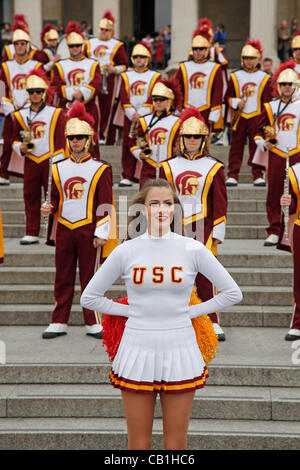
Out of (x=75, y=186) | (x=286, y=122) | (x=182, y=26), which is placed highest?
(x=182, y=26)

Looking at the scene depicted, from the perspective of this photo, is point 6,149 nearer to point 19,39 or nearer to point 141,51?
point 19,39

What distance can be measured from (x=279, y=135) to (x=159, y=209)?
19.2ft

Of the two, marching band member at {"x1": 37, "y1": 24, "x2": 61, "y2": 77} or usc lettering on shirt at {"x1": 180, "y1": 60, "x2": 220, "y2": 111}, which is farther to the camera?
marching band member at {"x1": 37, "y1": 24, "x2": 61, "y2": 77}

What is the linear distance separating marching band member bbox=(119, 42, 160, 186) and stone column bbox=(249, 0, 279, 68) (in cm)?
1284

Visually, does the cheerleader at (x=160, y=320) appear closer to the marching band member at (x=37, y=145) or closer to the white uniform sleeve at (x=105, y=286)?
the white uniform sleeve at (x=105, y=286)

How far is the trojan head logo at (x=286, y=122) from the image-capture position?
10.6 metres

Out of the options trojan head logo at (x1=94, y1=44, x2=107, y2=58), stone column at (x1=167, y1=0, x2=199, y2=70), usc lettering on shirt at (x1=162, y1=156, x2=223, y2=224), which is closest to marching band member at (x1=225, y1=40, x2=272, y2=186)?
trojan head logo at (x1=94, y1=44, x2=107, y2=58)

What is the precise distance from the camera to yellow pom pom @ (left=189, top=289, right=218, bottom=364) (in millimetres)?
5312

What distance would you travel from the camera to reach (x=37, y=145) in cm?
1104

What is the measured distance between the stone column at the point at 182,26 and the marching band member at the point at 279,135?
16.0m

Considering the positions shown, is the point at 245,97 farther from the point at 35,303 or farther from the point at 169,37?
the point at 169,37

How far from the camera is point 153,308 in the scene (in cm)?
500

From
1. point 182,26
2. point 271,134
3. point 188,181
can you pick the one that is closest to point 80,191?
point 188,181

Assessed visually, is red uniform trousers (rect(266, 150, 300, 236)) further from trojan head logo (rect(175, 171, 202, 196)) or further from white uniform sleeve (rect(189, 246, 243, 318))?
white uniform sleeve (rect(189, 246, 243, 318))
